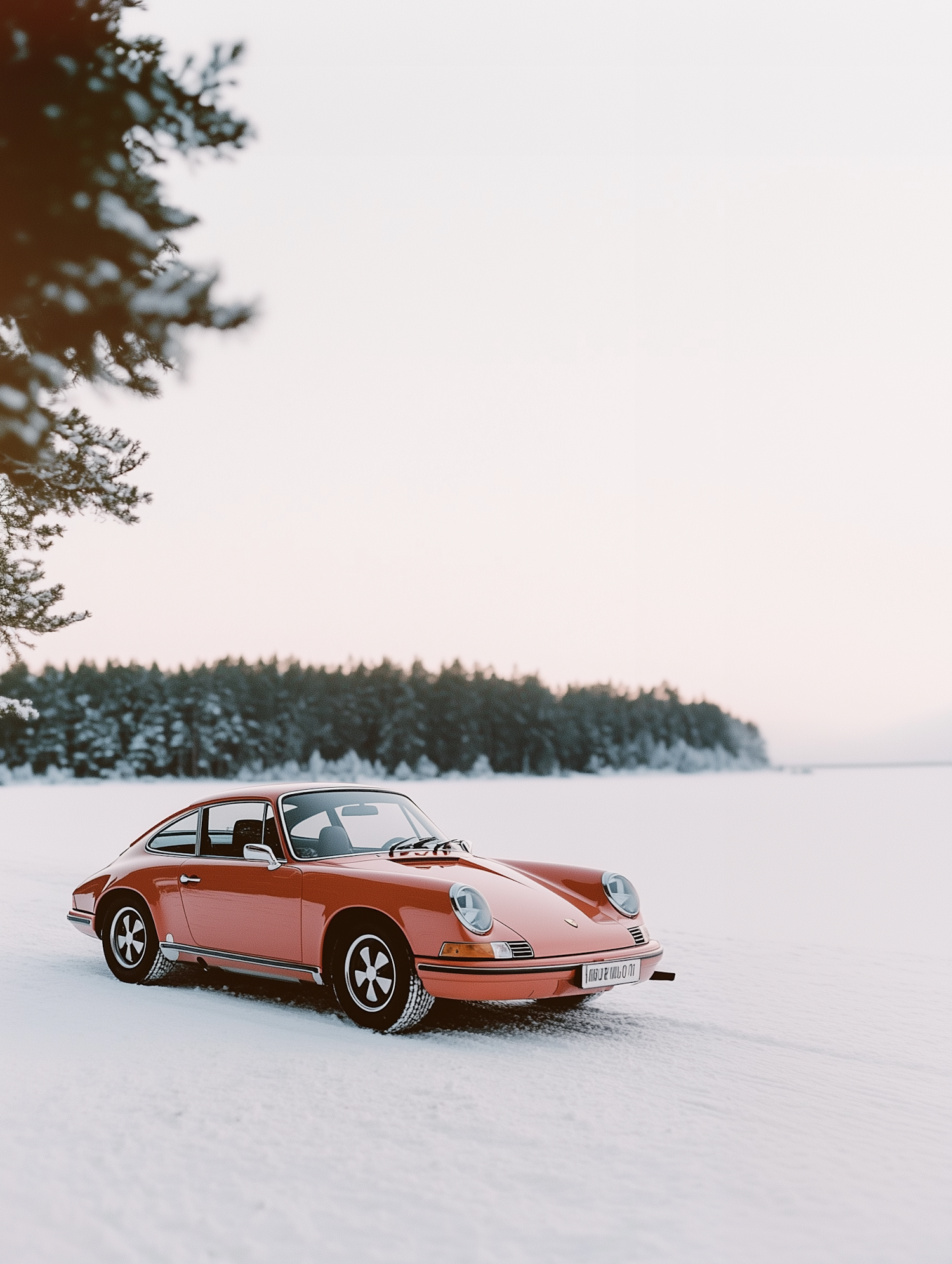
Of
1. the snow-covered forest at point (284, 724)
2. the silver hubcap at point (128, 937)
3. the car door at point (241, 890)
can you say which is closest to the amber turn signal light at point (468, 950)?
the car door at point (241, 890)

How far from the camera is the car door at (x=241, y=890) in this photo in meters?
7.63

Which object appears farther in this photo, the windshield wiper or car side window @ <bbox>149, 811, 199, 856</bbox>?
car side window @ <bbox>149, 811, 199, 856</bbox>

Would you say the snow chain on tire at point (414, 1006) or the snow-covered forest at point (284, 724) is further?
the snow-covered forest at point (284, 724)

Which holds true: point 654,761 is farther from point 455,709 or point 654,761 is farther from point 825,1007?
point 825,1007

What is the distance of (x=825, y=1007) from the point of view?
8422 mm

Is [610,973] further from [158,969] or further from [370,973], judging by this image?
[158,969]

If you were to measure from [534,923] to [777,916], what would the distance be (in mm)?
8090

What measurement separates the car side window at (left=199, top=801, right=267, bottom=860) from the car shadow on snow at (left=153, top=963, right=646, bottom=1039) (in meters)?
1.03

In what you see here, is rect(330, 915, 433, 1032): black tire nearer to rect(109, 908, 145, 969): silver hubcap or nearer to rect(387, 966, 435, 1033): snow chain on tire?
rect(387, 966, 435, 1033): snow chain on tire

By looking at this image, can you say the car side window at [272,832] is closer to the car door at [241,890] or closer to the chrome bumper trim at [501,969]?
the car door at [241,890]

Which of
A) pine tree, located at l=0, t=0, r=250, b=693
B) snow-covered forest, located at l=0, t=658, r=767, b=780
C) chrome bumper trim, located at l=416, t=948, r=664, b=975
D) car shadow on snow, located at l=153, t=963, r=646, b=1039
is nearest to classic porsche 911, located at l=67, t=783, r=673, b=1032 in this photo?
chrome bumper trim, located at l=416, t=948, r=664, b=975

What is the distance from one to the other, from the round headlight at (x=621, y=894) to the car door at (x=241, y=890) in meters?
2.07

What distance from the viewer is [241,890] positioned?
796cm

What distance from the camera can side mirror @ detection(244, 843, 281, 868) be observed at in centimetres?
771
